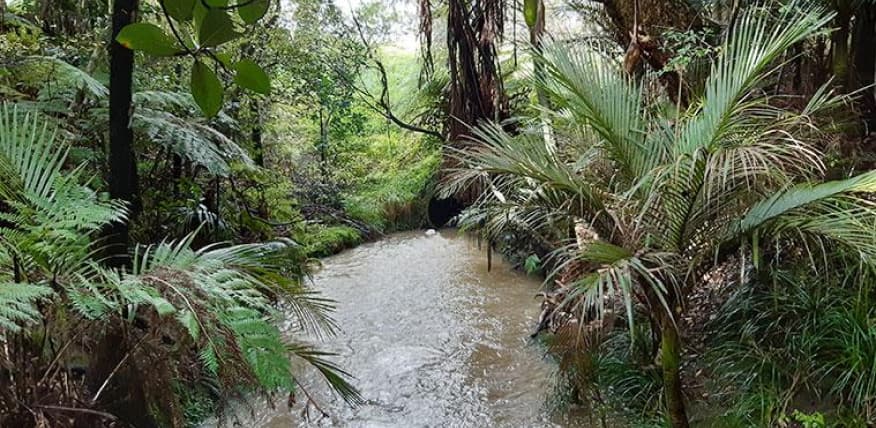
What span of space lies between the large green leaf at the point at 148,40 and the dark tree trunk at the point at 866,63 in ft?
14.8

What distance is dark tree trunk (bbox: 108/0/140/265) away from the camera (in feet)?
6.74

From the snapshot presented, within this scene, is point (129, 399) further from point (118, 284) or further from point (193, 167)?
point (193, 167)

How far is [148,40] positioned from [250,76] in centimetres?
14

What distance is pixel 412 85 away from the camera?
9727 millimetres

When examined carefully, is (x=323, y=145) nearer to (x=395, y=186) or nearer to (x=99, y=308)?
(x=395, y=186)

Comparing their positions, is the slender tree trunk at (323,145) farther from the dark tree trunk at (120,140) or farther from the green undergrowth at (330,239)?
the dark tree trunk at (120,140)

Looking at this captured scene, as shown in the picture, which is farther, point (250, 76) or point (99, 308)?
point (99, 308)

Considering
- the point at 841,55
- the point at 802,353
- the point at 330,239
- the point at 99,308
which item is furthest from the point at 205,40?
the point at 330,239

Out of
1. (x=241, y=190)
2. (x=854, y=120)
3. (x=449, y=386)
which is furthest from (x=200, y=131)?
(x=854, y=120)

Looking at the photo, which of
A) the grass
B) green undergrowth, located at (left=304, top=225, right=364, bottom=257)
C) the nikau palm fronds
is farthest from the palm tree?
green undergrowth, located at (left=304, top=225, right=364, bottom=257)

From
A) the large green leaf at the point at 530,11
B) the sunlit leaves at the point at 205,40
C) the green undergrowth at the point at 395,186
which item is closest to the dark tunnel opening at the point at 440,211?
the green undergrowth at the point at 395,186

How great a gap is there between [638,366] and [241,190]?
4.12 meters

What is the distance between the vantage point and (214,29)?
2.36ft

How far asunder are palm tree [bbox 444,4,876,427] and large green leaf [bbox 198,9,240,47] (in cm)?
149
